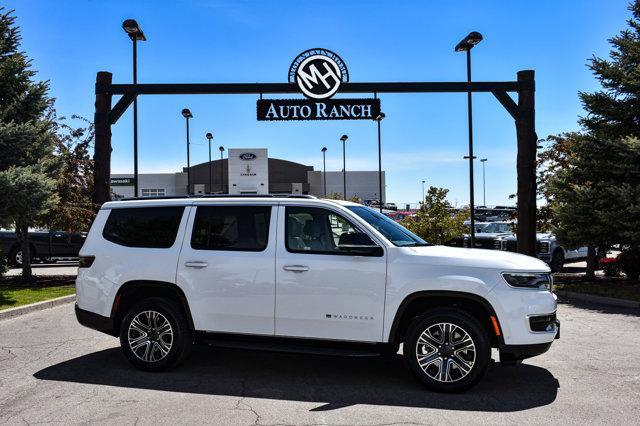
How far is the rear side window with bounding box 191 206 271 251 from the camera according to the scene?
6051mm

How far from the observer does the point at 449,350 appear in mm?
5383

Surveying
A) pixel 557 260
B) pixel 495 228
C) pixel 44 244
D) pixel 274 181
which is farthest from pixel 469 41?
pixel 274 181

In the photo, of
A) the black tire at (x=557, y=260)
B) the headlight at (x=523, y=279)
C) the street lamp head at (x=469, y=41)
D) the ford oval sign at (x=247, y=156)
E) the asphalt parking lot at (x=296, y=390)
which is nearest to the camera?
the asphalt parking lot at (x=296, y=390)

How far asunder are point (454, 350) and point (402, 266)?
3.07 feet

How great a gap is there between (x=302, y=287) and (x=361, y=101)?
31.3ft

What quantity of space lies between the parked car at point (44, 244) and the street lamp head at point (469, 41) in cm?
1507

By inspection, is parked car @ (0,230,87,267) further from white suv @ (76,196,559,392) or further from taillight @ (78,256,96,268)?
white suv @ (76,196,559,392)

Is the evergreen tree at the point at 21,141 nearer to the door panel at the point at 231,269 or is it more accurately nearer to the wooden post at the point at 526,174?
the door panel at the point at 231,269

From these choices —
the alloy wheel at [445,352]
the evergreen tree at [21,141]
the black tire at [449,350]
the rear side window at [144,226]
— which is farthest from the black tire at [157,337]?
the evergreen tree at [21,141]

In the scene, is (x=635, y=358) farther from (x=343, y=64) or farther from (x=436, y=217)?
(x=436, y=217)

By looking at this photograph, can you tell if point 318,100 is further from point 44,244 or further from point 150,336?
point 44,244

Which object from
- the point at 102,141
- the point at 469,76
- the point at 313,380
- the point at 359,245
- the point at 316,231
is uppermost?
the point at 469,76

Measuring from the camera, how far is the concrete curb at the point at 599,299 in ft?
36.1

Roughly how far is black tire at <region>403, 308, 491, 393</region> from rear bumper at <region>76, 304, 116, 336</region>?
3.37 m
